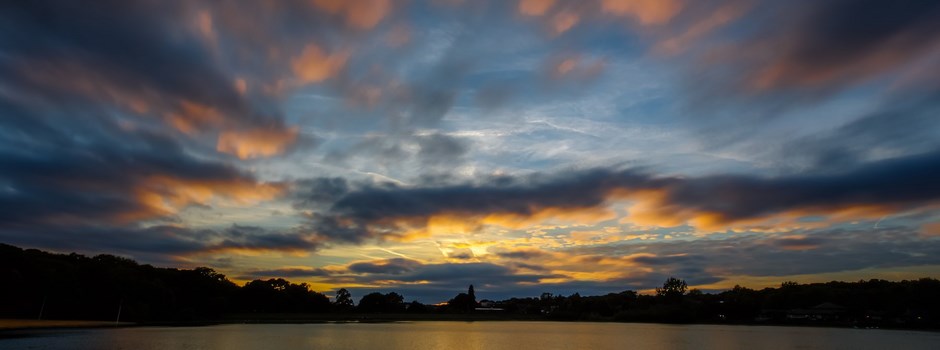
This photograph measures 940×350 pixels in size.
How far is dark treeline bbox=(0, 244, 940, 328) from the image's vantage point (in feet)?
326

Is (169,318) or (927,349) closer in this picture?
(927,349)

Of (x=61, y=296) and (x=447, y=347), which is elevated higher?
(x=61, y=296)

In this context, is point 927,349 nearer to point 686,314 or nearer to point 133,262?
point 686,314

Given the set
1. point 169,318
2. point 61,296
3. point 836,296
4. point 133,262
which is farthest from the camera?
point 836,296

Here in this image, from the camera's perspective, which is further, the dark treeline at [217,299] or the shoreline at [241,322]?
the dark treeline at [217,299]

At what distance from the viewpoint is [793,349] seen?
62312 mm

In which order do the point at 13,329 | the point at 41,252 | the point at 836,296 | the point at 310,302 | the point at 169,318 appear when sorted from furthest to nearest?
the point at 310,302 < the point at 836,296 < the point at 169,318 < the point at 41,252 < the point at 13,329

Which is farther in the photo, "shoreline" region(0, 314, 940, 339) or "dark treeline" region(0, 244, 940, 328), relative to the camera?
"dark treeline" region(0, 244, 940, 328)

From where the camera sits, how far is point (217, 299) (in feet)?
493

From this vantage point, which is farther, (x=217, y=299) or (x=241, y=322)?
(x=217, y=299)

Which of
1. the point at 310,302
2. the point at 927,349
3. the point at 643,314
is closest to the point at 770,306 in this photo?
the point at 643,314

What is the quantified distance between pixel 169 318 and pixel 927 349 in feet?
434

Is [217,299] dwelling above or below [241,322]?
above

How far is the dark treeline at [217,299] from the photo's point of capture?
99.3 meters
